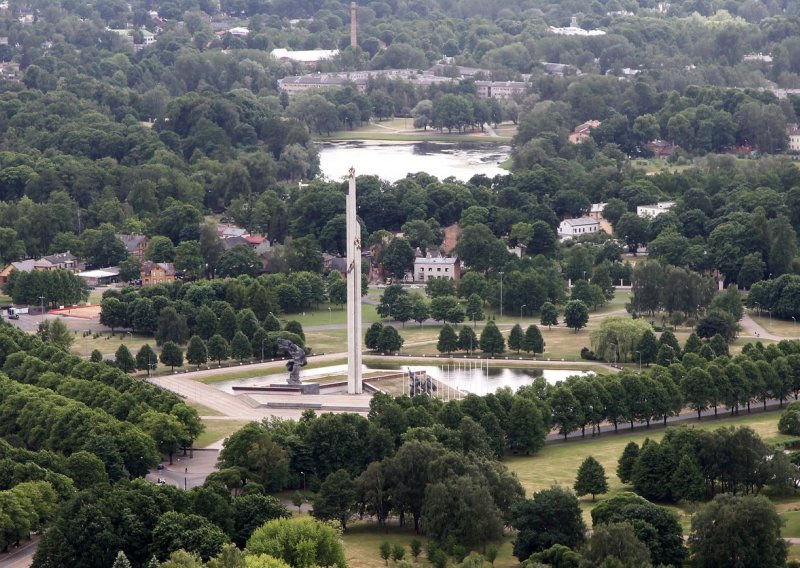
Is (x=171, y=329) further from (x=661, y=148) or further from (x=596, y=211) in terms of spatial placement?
(x=661, y=148)

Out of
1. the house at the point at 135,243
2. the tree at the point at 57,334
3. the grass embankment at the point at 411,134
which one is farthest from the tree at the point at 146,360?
the grass embankment at the point at 411,134

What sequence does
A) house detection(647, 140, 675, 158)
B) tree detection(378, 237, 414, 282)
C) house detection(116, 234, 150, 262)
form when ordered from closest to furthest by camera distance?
1. tree detection(378, 237, 414, 282)
2. house detection(116, 234, 150, 262)
3. house detection(647, 140, 675, 158)

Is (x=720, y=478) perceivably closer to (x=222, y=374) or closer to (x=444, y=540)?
(x=444, y=540)

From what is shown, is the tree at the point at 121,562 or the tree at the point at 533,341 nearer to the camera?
the tree at the point at 121,562

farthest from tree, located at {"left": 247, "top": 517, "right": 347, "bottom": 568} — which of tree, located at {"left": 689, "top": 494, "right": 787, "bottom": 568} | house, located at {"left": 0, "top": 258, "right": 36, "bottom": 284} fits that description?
house, located at {"left": 0, "top": 258, "right": 36, "bottom": 284}

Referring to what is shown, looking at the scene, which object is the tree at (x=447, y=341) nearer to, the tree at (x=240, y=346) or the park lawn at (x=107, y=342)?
the tree at (x=240, y=346)

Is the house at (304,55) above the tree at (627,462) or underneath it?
above

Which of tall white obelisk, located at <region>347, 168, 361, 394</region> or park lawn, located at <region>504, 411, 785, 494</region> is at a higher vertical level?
tall white obelisk, located at <region>347, 168, 361, 394</region>

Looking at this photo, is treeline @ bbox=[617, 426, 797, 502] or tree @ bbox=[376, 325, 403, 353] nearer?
treeline @ bbox=[617, 426, 797, 502]

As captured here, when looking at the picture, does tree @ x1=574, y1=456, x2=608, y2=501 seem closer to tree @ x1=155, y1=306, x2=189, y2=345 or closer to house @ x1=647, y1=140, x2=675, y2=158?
tree @ x1=155, y1=306, x2=189, y2=345
